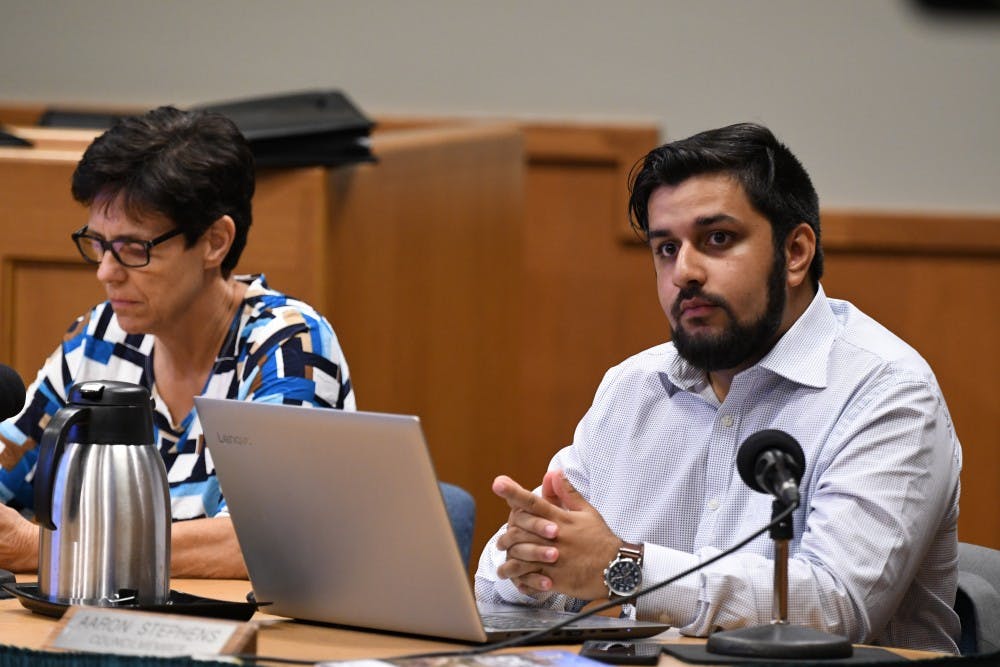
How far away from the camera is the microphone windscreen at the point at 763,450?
1.39 meters

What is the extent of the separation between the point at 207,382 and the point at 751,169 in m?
0.92

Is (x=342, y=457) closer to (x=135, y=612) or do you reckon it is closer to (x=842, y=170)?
(x=135, y=612)

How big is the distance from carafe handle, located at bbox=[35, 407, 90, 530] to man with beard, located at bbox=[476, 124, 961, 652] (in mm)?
469

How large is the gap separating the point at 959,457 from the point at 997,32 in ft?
8.37

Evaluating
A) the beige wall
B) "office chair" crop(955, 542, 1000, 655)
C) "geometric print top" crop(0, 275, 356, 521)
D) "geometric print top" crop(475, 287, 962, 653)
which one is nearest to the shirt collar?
"geometric print top" crop(475, 287, 962, 653)

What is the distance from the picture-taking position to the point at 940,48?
13.3ft

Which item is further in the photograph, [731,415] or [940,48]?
[940,48]

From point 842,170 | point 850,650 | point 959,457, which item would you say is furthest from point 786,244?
point 842,170

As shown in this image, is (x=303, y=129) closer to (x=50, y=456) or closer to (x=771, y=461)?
(x=50, y=456)

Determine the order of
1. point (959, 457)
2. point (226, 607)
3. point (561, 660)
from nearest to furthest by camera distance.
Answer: point (561, 660), point (226, 607), point (959, 457)

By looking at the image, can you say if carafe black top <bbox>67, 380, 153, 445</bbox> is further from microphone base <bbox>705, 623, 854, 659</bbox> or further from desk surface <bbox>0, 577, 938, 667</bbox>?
microphone base <bbox>705, 623, 854, 659</bbox>

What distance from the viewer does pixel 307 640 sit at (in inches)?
58.6

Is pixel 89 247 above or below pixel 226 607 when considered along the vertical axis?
above

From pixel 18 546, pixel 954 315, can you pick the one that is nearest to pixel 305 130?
pixel 18 546
